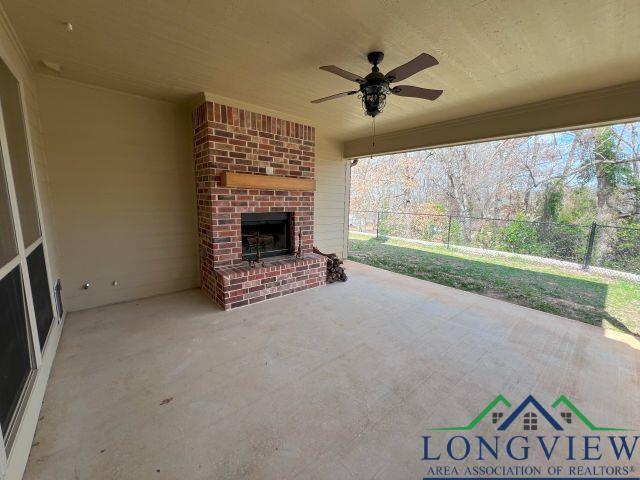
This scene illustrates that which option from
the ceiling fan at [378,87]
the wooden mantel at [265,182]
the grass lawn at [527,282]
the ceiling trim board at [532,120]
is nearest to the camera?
the ceiling fan at [378,87]

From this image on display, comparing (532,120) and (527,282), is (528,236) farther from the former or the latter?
(532,120)

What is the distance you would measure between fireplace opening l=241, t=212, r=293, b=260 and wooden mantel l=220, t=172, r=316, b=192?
0.42 metres

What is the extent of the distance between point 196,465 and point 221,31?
264 cm

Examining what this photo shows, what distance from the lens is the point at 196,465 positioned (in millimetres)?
1295

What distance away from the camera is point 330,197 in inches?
209

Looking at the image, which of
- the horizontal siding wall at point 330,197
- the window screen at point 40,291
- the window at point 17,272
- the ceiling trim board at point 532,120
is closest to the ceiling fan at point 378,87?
the ceiling trim board at point 532,120

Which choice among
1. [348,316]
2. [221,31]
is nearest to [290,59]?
[221,31]

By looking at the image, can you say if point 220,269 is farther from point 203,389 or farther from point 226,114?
point 226,114

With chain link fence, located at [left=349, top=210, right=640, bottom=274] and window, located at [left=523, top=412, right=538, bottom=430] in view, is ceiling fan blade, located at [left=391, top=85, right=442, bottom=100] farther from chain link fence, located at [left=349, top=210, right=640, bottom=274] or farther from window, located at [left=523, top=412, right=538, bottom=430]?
chain link fence, located at [left=349, top=210, right=640, bottom=274]

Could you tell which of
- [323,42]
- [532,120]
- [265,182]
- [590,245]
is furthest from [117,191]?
[590,245]

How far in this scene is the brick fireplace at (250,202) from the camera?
3123 millimetres

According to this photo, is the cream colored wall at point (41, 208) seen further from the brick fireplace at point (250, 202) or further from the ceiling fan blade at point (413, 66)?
the ceiling fan blade at point (413, 66)

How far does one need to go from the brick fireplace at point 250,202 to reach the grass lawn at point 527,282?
2283 millimetres

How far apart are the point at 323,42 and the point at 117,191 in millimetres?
2801
